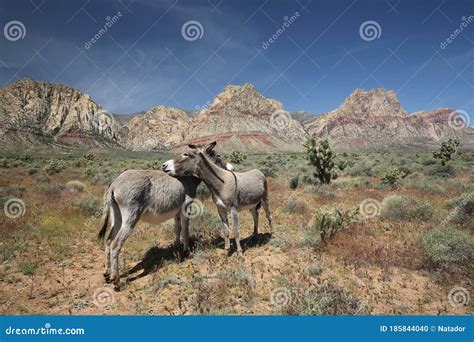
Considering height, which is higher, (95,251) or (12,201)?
(12,201)

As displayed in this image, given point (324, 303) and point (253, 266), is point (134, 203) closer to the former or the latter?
point (253, 266)

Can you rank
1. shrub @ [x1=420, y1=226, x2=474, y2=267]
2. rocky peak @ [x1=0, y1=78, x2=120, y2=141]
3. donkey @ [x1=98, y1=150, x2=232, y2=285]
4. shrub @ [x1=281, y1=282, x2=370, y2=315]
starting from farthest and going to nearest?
rocky peak @ [x1=0, y1=78, x2=120, y2=141] → shrub @ [x1=420, y1=226, x2=474, y2=267] → donkey @ [x1=98, y1=150, x2=232, y2=285] → shrub @ [x1=281, y1=282, x2=370, y2=315]

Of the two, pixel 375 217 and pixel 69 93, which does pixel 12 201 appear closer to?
pixel 375 217

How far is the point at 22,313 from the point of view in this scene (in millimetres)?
5648

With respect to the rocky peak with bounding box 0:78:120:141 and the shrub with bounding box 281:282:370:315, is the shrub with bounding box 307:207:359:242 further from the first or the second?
the rocky peak with bounding box 0:78:120:141

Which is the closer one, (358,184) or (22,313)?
(22,313)

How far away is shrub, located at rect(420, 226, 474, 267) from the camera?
7.17m

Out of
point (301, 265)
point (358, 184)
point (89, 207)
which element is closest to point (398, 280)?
point (301, 265)

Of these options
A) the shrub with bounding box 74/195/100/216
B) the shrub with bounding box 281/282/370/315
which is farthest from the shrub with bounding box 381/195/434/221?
the shrub with bounding box 74/195/100/216

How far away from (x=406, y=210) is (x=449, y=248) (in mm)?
4316

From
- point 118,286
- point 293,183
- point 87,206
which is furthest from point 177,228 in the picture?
point 293,183

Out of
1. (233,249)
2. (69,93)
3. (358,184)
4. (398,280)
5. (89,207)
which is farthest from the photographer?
(69,93)

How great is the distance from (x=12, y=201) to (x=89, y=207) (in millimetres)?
3716

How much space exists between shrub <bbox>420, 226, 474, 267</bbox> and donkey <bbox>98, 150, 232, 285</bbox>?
21.7ft
